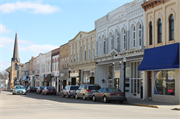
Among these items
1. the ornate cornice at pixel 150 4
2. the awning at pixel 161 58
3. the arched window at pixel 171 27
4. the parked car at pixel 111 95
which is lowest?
the parked car at pixel 111 95

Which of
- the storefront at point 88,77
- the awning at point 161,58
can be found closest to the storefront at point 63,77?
the storefront at point 88,77

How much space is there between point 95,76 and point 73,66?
10.2m

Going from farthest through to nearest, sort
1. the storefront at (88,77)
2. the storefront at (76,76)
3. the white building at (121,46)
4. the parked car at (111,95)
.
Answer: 1. the storefront at (76,76)
2. the storefront at (88,77)
3. the white building at (121,46)
4. the parked car at (111,95)

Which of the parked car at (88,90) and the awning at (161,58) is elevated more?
the awning at (161,58)

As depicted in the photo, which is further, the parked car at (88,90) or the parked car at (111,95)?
the parked car at (88,90)

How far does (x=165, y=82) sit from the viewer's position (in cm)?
2423

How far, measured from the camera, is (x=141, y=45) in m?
27.7

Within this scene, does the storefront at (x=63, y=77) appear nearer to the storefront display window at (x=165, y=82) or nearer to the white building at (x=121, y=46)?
the white building at (x=121, y=46)

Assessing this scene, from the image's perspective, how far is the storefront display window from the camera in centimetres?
2334

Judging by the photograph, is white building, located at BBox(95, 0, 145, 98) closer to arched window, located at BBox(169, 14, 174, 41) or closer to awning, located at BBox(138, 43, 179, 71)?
awning, located at BBox(138, 43, 179, 71)

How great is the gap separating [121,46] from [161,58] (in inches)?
351

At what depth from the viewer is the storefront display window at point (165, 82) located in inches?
919

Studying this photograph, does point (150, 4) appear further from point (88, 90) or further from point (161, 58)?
point (88, 90)

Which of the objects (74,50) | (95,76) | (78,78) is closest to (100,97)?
(95,76)
